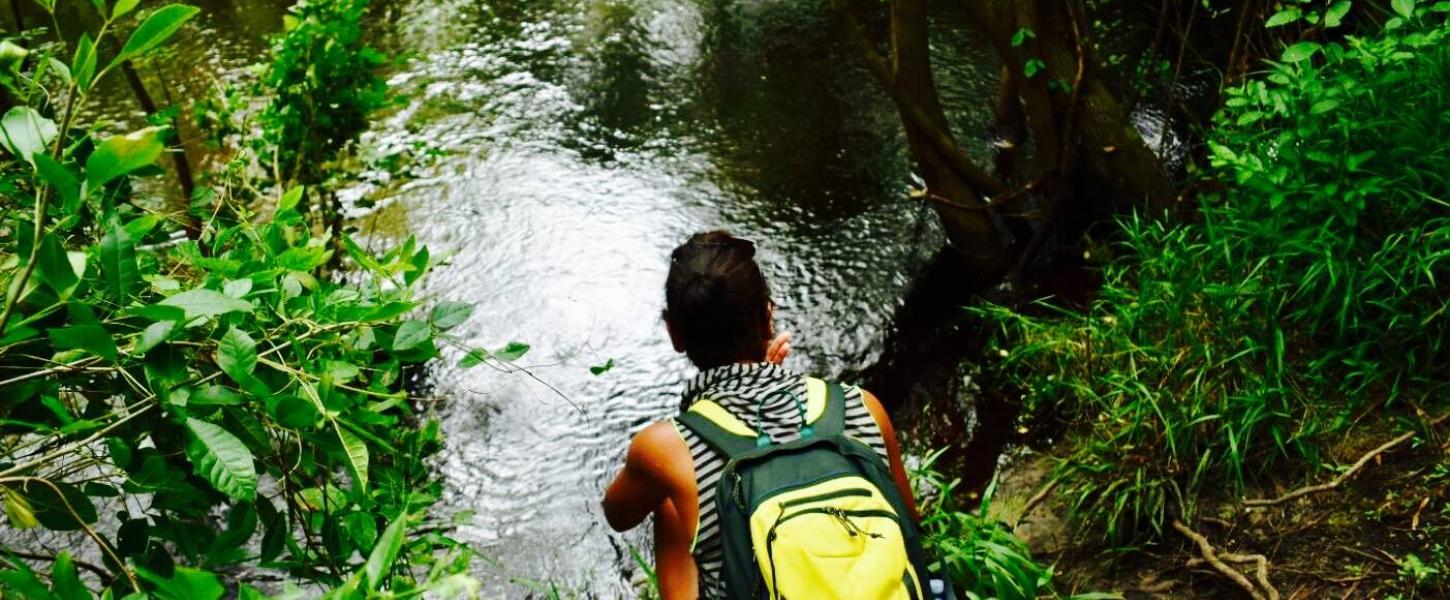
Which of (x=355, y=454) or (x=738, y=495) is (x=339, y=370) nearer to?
(x=355, y=454)

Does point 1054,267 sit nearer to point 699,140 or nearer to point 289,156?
point 699,140

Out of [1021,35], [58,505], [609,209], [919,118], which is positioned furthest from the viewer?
[609,209]

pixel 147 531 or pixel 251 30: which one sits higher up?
pixel 147 531

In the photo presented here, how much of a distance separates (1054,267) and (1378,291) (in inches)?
76.1

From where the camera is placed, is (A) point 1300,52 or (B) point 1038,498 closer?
(A) point 1300,52

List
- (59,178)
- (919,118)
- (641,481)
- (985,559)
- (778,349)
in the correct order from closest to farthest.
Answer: (59,178), (641,481), (778,349), (985,559), (919,118)

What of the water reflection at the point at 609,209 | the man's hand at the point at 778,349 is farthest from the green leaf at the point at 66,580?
the water reflection at the point at 609,209

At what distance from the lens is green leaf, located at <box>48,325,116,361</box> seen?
1218 millimetres

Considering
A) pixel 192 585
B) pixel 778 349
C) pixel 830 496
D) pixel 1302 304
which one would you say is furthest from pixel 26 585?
pixel 1302 304

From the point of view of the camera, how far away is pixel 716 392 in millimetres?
2066

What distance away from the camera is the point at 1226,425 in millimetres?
3330

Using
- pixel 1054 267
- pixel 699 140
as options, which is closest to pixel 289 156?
pixel 699 140

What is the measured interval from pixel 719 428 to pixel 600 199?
4.27 meters

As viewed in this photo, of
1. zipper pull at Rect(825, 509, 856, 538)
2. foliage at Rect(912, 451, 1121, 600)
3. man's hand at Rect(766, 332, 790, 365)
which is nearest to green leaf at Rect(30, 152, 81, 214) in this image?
zipper pull at Rect(825, 509, 856, 538)
